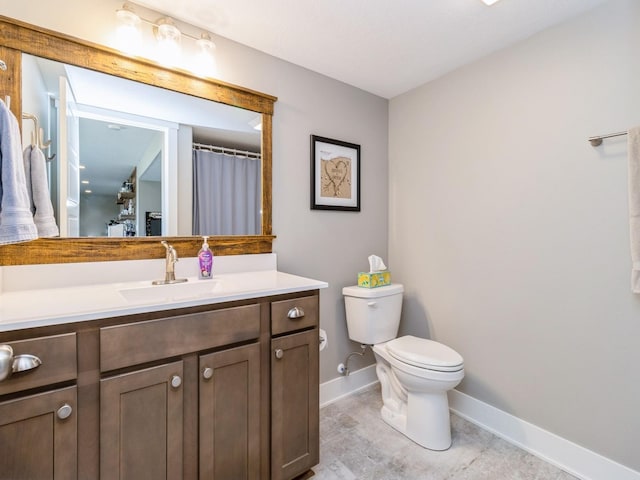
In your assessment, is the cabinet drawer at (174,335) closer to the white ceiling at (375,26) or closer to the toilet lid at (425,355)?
the toilet lid at (425,355)

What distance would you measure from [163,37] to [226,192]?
78 cm

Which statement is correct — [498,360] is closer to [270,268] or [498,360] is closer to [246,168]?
[270,268]

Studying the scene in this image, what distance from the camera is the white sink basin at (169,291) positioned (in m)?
1.31

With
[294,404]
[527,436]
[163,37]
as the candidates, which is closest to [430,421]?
[527,436]

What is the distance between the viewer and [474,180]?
196 cm

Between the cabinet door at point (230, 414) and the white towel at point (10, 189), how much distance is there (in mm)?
685

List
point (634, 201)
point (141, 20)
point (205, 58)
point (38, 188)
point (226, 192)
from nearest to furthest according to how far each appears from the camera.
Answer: point (38, 188), point (634, 201), point (141, 20), point (205, 58), point (226, 192)

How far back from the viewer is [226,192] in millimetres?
1757

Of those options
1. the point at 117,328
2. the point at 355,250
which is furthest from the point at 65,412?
the point at 355,250

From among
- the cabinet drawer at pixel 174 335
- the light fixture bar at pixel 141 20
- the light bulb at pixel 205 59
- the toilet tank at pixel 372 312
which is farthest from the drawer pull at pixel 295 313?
the light fixture bar at pixel 141 20

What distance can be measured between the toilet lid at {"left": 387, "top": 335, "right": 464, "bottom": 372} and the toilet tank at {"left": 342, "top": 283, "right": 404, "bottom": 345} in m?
0.15

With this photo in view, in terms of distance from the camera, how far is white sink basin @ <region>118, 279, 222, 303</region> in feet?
4.29

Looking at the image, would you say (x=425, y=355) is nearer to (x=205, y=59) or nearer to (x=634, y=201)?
(x=634, y=201)

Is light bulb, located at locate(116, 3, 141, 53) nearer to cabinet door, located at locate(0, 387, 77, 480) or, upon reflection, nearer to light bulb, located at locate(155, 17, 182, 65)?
light bulb, located at locate(155, 17, 182, 65)
